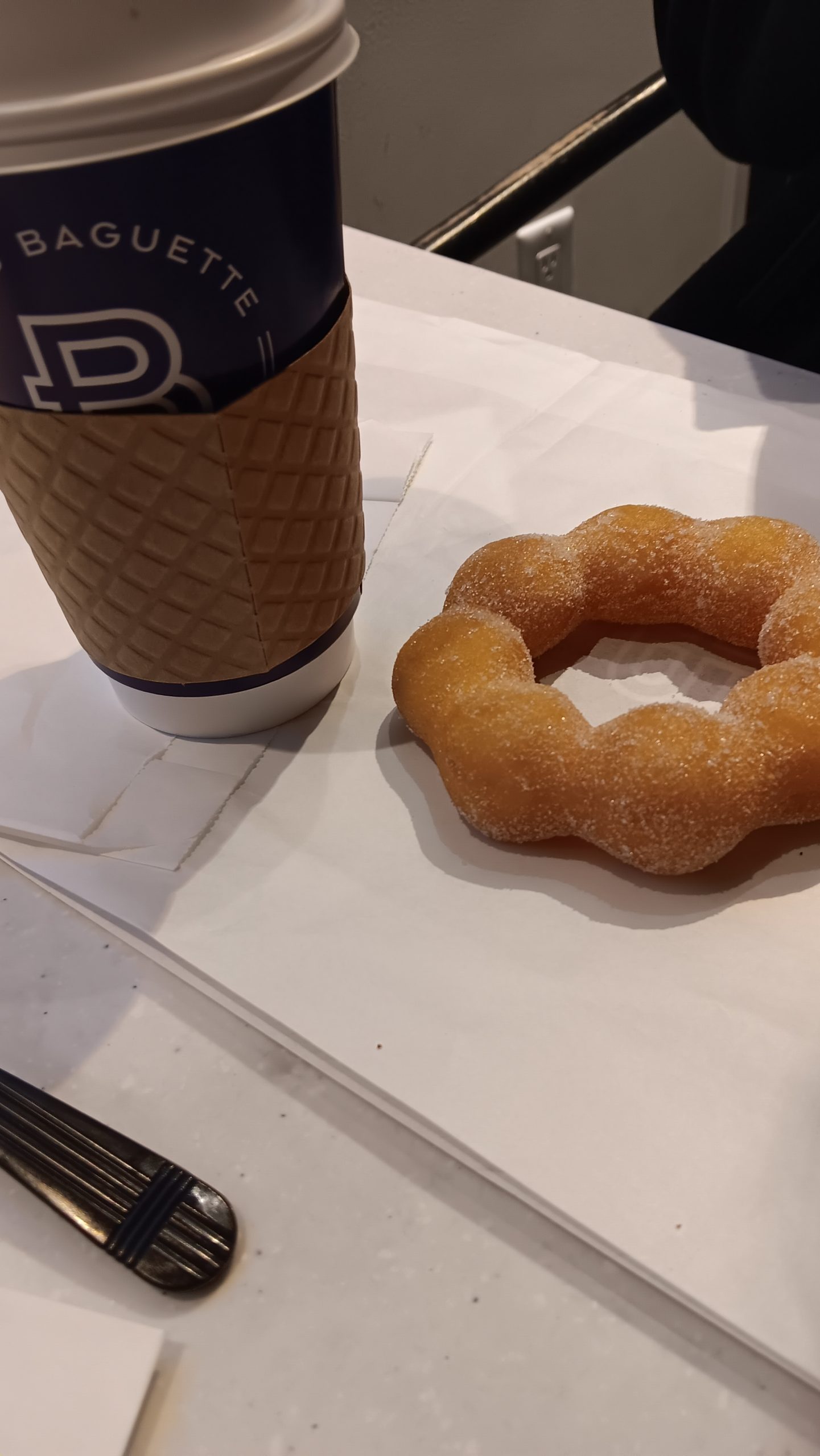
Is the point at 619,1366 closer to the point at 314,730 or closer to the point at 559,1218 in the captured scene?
the point at 559,1218

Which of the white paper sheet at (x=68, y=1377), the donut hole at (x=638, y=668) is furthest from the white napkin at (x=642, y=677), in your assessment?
the white paper sheet at (x=68, y=1377)

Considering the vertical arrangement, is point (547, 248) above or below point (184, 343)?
below

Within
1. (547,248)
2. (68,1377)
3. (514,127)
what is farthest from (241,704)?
(514,127)

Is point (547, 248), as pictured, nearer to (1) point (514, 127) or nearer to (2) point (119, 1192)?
(1) point (514, 127)

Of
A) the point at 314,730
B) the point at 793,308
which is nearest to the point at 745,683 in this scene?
the point at 314,730

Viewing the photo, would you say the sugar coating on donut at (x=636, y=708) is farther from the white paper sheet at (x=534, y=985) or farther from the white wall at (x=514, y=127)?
the white wall at (x=514, y=127)

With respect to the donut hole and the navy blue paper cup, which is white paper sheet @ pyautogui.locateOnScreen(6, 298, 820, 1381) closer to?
the donut hole
